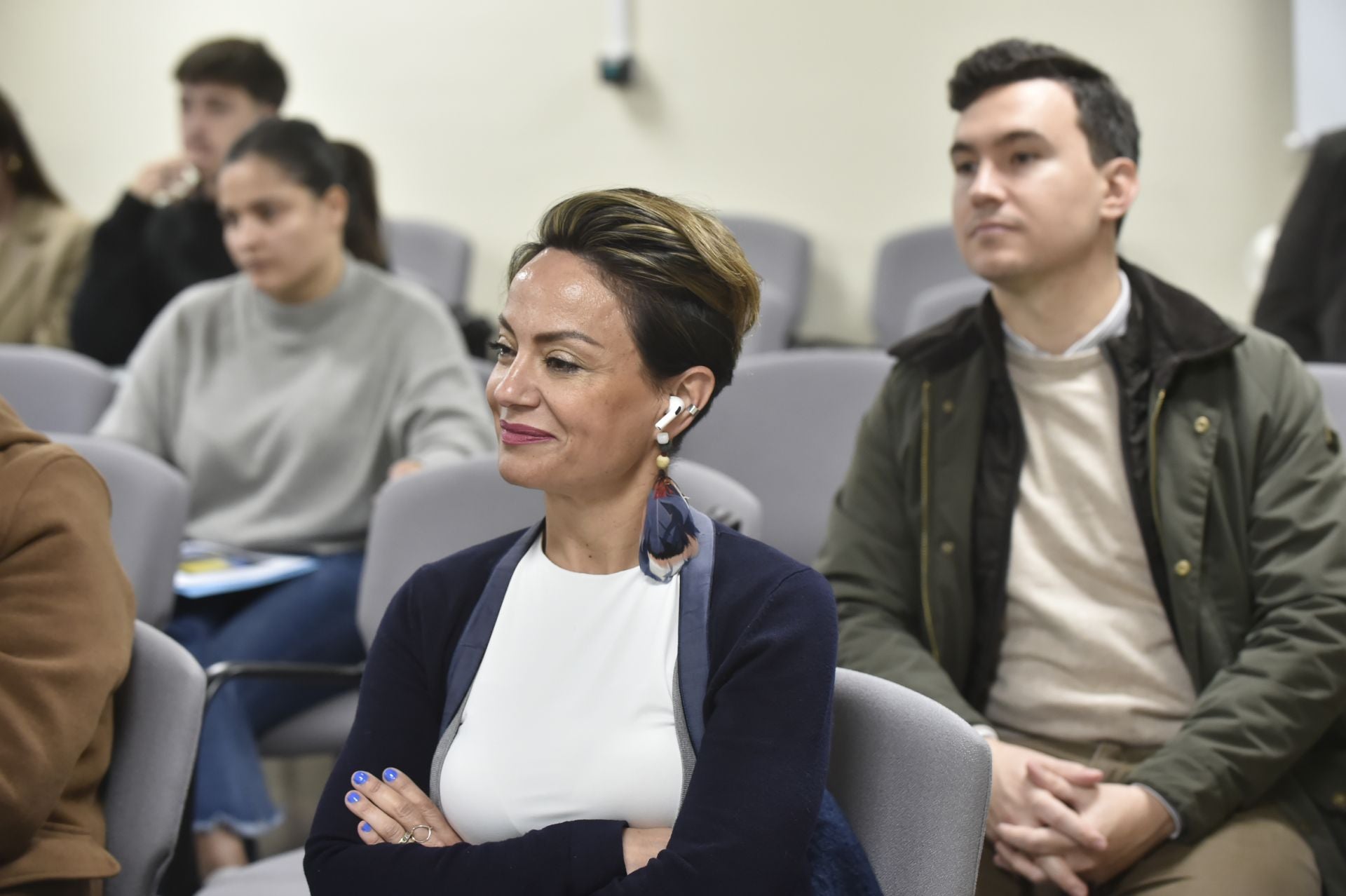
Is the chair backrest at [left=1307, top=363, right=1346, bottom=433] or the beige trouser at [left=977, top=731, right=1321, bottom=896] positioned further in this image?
the chair backrest at [left=1307, top=363, right=1346, bottom=433]

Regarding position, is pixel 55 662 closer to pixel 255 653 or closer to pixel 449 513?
pixel 449 513

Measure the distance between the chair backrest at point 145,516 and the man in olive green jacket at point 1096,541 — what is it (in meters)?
0.98

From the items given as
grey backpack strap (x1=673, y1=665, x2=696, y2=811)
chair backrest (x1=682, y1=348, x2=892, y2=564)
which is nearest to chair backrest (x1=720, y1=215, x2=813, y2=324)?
chair backrest (x1=682, y1=348, x2=892, y2=564)

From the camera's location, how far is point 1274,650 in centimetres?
160

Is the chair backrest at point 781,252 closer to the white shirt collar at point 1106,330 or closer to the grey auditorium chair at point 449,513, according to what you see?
the grey auditorium chair at point 449,513

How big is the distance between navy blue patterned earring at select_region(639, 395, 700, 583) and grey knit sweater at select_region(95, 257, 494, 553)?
1.33 meters

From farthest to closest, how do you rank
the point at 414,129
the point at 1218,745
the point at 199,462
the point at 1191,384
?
the point at 414,129 → the point at 199,462 → the point at 1191,384 → the point at 1218,745

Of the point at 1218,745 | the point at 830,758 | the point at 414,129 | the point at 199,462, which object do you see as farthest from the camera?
the point at 414,129

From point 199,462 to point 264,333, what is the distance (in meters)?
0.27

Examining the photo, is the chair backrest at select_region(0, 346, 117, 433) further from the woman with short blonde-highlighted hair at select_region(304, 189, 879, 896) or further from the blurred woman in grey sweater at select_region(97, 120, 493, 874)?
the woman with short blonde-highlighted hair at select_region(304, 189, 879, 896)

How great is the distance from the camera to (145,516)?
81.1 inches

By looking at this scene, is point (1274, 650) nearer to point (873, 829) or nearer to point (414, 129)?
point (873, 829)

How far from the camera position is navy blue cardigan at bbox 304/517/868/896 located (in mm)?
1115

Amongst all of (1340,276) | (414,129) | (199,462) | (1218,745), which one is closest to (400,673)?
(1218,745)
